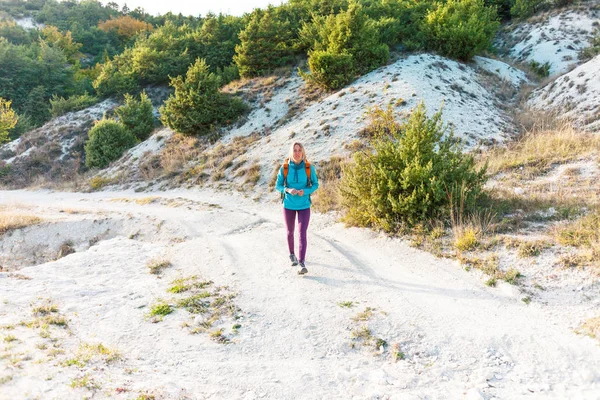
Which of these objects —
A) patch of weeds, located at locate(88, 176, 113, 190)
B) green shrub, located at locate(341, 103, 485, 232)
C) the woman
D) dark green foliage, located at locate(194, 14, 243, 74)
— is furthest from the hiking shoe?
dark green foliage, located at locate(194, 14, 243, 74)

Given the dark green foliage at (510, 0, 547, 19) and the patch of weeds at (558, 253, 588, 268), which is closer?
the patch of weeds at (558, 253, 588, 268)

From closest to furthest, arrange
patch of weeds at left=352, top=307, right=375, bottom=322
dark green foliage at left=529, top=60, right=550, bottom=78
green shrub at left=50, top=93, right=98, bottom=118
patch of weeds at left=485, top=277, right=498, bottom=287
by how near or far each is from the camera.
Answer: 1. patch of weeds at left=352, top=307, right=375, bottom=322
2. patch of weeds at left=485, top=277, right=498, bottom=287
3. dark green foliage at left=529, top=60, right=550, bottom=78
4. green shrub at left=50, top=93, right=98, bottom=118

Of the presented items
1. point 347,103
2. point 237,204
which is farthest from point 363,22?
point 237,204

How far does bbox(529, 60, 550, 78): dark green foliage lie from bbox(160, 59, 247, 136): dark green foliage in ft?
58.6

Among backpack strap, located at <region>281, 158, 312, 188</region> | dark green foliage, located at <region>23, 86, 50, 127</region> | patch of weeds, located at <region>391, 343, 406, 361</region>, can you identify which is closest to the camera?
patch of weeds, located at <region>391, 343, 406, 361</region>

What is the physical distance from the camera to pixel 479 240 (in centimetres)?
637

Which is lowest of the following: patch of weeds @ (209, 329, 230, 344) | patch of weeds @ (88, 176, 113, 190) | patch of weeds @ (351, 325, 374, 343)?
patch of weeds @ (351, 325, 374, 343)

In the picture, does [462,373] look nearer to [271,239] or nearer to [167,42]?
[271,239]

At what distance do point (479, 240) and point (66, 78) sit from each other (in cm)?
4436

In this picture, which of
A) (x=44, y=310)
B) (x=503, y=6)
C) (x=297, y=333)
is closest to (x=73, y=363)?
(x=44, y=310)

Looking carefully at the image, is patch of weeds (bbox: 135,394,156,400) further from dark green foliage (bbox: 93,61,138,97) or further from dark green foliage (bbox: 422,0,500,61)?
dark green foliage (bbox: 93,61,138,97)

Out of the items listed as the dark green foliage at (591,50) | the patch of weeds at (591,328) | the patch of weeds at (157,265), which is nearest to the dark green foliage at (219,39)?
the dark green foliage at (591,50)

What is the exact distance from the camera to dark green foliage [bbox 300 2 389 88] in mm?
18859

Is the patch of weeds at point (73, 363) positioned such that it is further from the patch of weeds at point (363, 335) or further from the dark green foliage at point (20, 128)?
the dark green foliage at point (20, 128)
